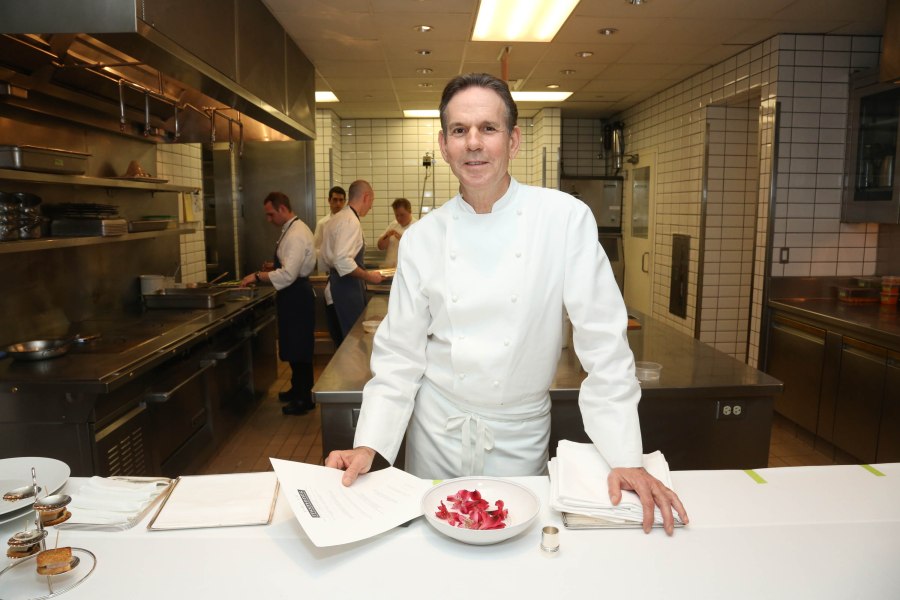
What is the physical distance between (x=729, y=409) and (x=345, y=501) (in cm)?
157

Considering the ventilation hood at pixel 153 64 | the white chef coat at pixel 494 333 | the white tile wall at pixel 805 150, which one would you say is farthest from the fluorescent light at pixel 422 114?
the white chef coat at pixel 494 333

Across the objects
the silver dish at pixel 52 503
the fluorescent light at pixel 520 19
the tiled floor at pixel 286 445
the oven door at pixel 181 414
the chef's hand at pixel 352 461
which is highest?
the fluorescent light at pixel 520 19

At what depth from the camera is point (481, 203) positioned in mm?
1590

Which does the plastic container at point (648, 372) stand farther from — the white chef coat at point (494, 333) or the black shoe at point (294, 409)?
the black shoe at point (294, 409)

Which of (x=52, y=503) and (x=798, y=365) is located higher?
(x=52, y=503)

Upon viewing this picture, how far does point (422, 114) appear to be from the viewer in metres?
7.30

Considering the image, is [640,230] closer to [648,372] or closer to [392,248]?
[392,248]

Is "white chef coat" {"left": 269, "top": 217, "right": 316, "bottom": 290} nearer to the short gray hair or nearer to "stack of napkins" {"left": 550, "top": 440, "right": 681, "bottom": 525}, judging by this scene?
the short gray hair

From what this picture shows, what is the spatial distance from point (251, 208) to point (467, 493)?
599 cm

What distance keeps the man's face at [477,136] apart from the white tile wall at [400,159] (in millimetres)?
5724

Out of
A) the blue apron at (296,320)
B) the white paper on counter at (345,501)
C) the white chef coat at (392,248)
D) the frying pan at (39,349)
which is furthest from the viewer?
the white chef coat at (392,248)

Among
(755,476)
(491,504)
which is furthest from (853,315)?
(491,504)

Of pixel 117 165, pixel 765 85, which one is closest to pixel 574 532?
pixel 117 165

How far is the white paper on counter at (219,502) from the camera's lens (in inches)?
46.0
